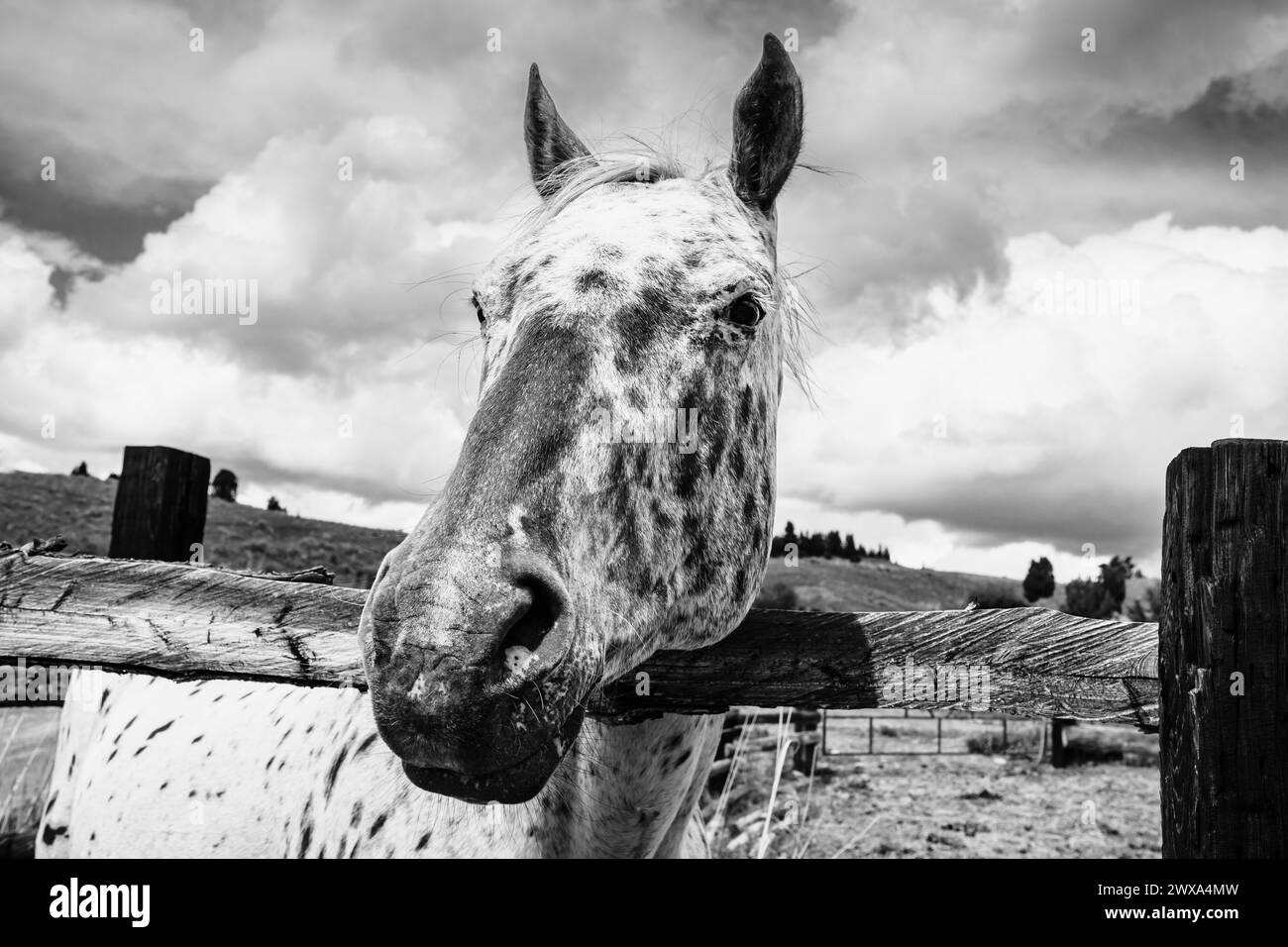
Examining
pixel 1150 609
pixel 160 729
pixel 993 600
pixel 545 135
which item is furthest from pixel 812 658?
pixel 1150 609

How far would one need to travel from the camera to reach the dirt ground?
31.3ft

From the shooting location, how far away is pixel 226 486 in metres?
56.2

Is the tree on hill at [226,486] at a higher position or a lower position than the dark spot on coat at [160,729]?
higher

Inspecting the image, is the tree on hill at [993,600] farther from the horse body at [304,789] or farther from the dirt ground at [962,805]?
the dirt ground at [962,805]

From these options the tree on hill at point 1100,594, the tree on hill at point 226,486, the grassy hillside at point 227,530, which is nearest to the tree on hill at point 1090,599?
the tree on hill at point 1100,594

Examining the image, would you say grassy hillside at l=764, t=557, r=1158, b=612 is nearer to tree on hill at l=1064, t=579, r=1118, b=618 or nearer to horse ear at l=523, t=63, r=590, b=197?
tree on hill at l=1064, t=579, r=1118, b=618

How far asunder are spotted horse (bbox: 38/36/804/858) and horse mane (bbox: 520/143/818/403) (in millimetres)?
10

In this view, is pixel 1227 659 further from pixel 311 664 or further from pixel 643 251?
pixel 311 664

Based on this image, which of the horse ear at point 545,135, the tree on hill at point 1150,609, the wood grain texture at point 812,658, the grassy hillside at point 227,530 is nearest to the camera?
the wood grain texture at point 812,658

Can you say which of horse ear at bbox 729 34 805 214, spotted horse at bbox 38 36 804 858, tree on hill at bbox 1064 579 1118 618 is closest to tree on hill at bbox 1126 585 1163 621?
tree on hill at bbox 1064 579 1118 618

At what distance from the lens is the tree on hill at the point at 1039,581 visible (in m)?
83.3
